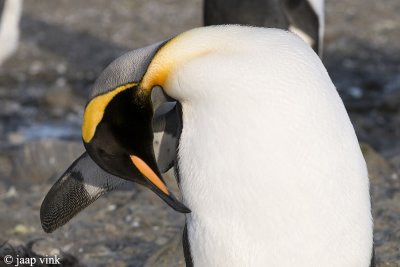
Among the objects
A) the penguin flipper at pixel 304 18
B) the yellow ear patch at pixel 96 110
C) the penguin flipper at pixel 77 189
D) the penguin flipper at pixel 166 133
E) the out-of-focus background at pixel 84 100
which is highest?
the yellow ear patch at pixel 96 110

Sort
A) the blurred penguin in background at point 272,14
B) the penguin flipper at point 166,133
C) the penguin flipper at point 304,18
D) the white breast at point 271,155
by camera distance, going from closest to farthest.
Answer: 1. the white breast at point 271,155
2. the penguin flipper at point 166,133
3. the blurred penguin in background at point 272,14
4. the penguin flipper at point 304,18

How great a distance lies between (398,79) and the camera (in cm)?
872

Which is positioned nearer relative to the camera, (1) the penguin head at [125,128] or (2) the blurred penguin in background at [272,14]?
(1) the penguin head at [125,128]

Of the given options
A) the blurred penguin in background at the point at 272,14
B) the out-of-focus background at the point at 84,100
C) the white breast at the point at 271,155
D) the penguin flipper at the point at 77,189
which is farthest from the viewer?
the blurred penguin in background at the point at 272,14

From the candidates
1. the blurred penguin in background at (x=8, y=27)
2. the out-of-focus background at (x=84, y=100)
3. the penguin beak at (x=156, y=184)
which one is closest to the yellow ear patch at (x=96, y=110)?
the penguin beak at (x=156, y=184)

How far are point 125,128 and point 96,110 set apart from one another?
12 cm

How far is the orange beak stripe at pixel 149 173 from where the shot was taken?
3.23 m

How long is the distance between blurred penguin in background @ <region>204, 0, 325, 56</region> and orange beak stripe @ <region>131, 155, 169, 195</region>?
9.23 feet

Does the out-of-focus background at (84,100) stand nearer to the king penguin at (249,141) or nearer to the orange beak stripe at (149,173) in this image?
the king penguin at (249,141)

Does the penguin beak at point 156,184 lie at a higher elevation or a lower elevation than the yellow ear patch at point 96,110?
lower

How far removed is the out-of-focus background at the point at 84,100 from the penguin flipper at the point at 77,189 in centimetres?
50

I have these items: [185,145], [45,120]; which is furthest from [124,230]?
[45,120]

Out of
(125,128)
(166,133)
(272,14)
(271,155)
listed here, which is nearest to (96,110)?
(125,128)

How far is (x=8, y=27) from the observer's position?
27.3 feet
